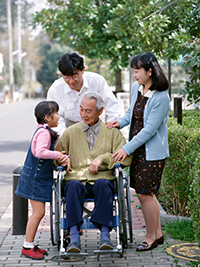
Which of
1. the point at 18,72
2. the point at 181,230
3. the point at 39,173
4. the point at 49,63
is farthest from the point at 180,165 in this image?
the point at 49,63

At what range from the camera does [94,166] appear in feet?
13.0

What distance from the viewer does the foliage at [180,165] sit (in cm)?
471

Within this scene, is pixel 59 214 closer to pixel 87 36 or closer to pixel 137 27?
pixel 137 27

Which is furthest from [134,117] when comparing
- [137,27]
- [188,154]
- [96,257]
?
[137,27]

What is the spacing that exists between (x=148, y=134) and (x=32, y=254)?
1521 mm

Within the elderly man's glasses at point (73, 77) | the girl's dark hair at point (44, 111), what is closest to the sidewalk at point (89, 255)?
the girl's dark hair at point (44, 111)

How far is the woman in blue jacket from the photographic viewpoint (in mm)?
3865

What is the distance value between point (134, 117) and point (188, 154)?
966mm

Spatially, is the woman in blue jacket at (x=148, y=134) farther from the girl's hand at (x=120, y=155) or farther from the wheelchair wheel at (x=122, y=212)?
the wheelchair wheel at (x=122, y=212)

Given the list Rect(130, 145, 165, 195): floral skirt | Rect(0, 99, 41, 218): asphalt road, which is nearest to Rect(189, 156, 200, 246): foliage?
Rect(130, 145, 165, 195): floral skirt

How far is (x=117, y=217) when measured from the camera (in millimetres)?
3748

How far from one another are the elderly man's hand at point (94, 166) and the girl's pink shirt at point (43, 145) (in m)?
0.35

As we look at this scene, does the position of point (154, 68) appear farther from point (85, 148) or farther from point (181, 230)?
point (181, 230)

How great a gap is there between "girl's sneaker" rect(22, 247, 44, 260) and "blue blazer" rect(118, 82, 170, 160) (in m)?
1.23
